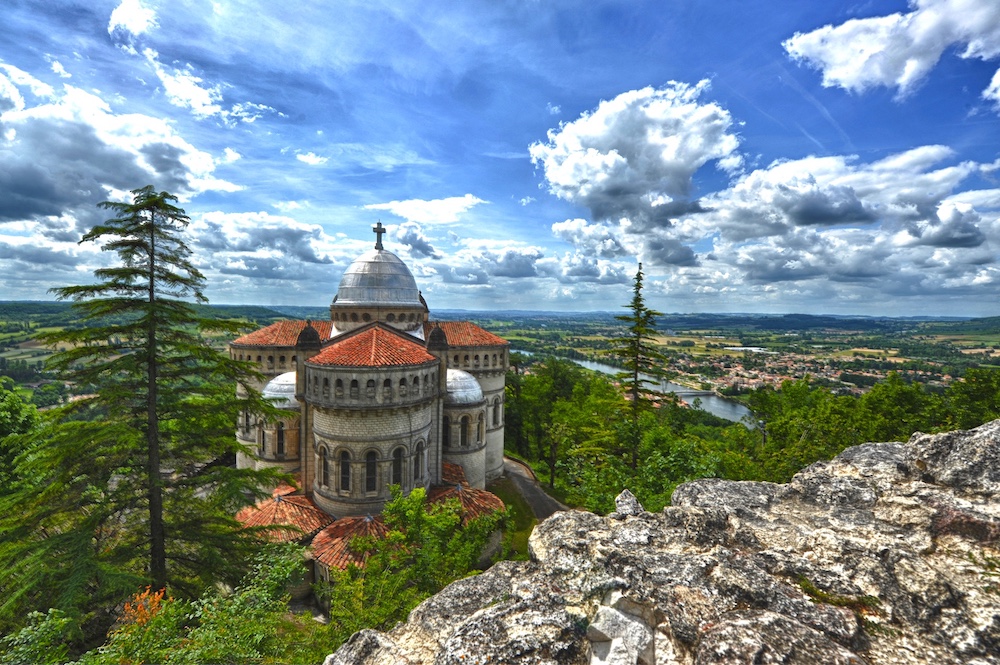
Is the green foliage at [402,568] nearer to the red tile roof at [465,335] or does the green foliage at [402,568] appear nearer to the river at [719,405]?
the red tile roof at [465,335]

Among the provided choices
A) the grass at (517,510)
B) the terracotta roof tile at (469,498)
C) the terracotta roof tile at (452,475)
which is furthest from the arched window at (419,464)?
the grass at (517,510)

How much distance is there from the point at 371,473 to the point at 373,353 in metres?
5.97

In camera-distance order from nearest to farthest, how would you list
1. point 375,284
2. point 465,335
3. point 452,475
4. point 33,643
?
point 33,643 < point 452,475 < point 375,284 < point 465,335

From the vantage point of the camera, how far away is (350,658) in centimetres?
559

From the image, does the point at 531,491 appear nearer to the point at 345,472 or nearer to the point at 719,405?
the point at 345,472

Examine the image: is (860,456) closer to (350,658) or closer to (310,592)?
(350,658)

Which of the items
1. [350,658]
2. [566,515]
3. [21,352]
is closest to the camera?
[350,658]

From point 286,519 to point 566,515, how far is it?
18.0 m

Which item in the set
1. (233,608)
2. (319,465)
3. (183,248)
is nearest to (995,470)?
(233,608)

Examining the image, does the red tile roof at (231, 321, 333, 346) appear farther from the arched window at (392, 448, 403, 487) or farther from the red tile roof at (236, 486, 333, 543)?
the arched window at (392, 448, 403, 487)

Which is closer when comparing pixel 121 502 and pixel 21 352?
pixel 121 502

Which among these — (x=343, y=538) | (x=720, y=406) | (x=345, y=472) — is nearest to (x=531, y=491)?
(x=345, y=472)

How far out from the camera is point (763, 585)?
17.2 ft

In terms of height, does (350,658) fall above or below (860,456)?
below
